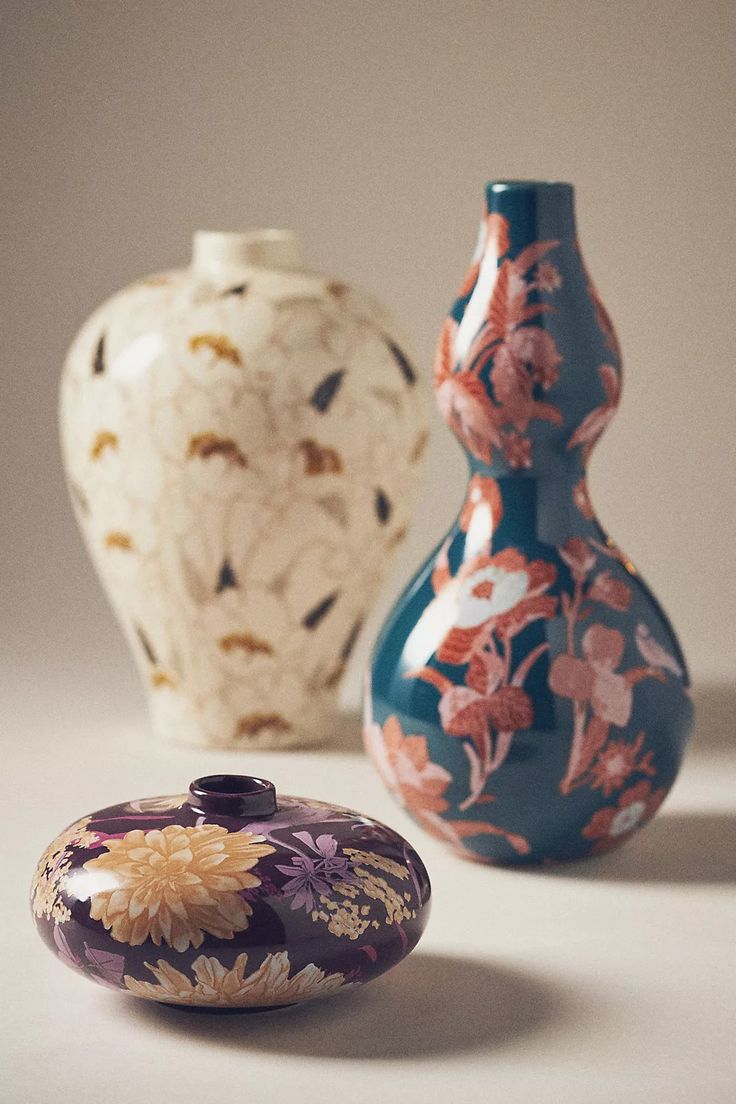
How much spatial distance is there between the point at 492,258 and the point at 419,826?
42 centimetres

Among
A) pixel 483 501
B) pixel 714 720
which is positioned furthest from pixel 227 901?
pixel 714 720

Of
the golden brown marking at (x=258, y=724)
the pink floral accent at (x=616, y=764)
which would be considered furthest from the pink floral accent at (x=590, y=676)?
the golden brown marking at (x=258, y=724)

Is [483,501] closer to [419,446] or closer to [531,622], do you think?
[531,622]

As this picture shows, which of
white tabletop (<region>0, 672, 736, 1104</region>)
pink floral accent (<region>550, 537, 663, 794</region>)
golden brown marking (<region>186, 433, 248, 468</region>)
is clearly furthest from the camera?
Answer: golden brown marking (<region>186, 433, 248, 468</region>)

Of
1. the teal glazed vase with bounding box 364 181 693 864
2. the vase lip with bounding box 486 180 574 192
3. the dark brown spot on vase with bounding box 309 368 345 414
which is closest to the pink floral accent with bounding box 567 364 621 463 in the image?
the teal glazed vase with bounding box 364 181 693 864

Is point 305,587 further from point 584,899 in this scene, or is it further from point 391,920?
point 391,920

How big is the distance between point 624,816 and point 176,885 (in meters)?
0.44

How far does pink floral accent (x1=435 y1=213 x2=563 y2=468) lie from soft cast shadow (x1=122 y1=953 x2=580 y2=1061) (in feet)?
1.28

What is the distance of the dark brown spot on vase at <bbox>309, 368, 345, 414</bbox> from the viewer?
166cm

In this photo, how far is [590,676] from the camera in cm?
134

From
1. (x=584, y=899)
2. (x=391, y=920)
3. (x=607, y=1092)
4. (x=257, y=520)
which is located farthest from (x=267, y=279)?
(x=607, y=1092)

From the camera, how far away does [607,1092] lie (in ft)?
3.35

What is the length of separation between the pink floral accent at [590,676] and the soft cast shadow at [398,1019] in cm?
20

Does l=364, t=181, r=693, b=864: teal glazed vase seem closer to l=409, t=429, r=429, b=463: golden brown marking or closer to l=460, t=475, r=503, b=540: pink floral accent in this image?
l=460, t=475, r=503, b=540: pink floral accent
